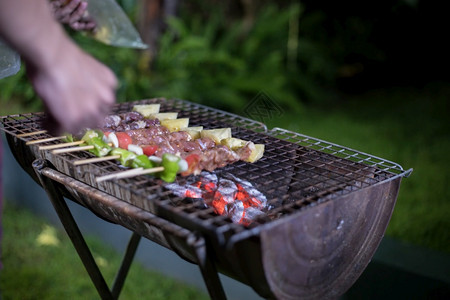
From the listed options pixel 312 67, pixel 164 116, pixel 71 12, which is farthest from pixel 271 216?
pixel 312 67

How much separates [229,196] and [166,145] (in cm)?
43

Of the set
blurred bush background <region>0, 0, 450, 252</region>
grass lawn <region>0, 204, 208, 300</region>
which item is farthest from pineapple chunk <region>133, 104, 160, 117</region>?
blurred bush background <region>0, 0, 450, 252</region>

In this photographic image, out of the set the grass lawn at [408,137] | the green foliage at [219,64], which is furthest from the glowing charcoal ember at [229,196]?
the green foliage at [219,64]

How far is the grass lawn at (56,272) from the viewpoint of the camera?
3803 millimetres

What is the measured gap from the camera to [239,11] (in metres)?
8.22

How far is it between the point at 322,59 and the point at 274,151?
6000mm

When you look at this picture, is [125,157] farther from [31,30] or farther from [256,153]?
[31,30]

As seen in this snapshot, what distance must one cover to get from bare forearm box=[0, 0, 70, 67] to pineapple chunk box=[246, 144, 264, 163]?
3.94 feet

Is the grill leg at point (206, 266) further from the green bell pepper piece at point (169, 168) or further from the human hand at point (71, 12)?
the human hand at point (71, 12)

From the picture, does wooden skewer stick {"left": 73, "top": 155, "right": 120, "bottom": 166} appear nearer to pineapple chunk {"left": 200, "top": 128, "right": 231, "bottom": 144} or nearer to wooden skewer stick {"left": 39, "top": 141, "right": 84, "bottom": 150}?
wooden skewer stick {"left": 39, "top": 141, "right": 84, "bottom": 150}

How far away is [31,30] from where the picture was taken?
1.24m

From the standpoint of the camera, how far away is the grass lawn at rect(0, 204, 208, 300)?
12.5 feet

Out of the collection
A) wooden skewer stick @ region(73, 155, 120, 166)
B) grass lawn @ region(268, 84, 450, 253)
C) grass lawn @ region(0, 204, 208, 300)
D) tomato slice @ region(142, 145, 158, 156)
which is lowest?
grass lawn @ region(0, 204, 208, 300)

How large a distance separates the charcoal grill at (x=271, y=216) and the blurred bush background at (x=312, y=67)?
350 cm
